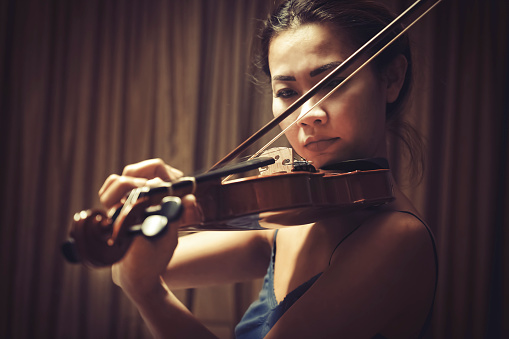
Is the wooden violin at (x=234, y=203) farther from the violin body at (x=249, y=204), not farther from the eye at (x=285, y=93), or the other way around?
the eye at (x=285, y=93)

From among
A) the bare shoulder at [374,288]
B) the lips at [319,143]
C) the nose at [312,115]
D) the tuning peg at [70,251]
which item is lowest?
the bare shoulder at [374,288]

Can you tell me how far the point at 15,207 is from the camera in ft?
6.02

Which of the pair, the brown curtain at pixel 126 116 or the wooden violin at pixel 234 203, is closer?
the wooden violin at pixel 234 203

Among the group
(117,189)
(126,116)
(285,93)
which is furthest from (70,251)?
(126,116)

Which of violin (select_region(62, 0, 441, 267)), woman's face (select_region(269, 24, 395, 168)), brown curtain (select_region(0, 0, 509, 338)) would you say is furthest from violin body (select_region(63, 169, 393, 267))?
brown curtain (select_region(0, 0, 509, 338))

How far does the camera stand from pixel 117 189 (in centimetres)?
55

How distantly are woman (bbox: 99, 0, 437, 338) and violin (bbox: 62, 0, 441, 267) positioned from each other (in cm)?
3

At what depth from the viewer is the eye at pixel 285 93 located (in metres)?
0.80

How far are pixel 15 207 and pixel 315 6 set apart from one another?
67.0 inches

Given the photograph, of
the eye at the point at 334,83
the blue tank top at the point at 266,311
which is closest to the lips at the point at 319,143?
the eye at the point at 334,83

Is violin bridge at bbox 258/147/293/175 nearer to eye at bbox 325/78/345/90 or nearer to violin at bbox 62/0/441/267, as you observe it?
violin at bbox 62/0/441/267

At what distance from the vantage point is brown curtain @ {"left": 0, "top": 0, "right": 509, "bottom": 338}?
1361mm

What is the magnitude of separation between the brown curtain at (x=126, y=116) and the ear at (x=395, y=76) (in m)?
0.58

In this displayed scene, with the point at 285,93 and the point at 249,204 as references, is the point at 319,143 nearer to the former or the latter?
the point at 285,93
